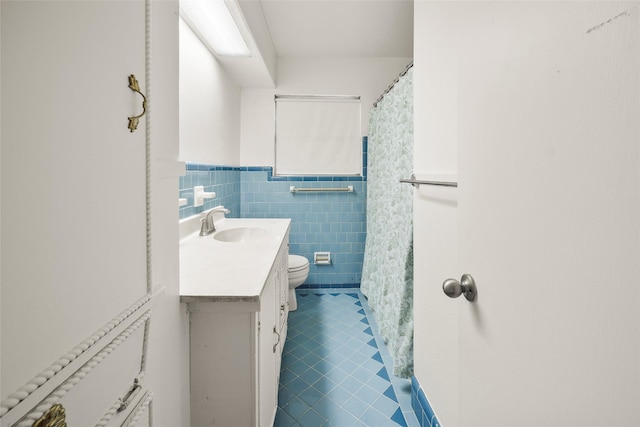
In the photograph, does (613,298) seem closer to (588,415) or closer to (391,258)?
(588,415)

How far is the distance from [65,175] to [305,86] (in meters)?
2.96

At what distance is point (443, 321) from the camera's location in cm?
120

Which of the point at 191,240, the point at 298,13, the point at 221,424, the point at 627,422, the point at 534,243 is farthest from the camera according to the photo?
the point at 298,13

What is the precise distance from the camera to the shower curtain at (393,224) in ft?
5.71

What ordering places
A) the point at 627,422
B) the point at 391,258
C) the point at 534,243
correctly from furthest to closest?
the point at 391,258
the point at 534,243
the point at 627,422

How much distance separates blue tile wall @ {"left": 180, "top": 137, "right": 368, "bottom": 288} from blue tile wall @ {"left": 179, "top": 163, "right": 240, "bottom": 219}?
16 cm

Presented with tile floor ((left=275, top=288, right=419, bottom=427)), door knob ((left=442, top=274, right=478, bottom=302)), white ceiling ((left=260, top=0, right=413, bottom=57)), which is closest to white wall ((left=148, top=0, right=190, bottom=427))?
door knob ((left=442, top=274, right=478, bottom=302))

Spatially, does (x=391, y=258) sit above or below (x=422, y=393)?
above

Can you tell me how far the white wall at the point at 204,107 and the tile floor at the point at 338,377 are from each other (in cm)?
139

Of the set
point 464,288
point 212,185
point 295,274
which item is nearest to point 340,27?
point 212,185

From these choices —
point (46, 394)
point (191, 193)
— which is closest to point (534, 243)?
point (46, 394)

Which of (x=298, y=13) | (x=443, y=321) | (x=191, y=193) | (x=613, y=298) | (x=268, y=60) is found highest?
(x=298, y=13)

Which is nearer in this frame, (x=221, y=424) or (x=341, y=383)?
(x=221, y=424)

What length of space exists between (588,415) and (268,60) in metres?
2.83
